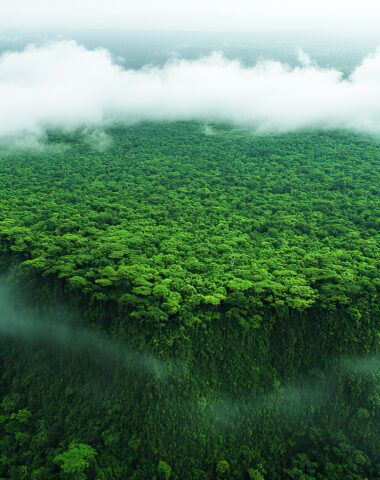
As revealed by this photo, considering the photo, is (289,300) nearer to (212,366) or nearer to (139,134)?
(212,366)

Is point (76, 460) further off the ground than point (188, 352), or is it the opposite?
point (188, 352)

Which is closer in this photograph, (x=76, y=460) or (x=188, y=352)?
(x=76, y=460)

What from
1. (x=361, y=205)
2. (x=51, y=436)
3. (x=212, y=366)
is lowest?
(x=51, y=436)

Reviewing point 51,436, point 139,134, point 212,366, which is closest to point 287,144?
point 139,134

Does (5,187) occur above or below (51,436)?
above

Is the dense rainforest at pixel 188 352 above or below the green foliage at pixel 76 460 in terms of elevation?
above

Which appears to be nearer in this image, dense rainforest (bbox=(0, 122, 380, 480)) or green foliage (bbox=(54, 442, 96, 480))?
green foliage (bbox=(54, 442, 96, 480))

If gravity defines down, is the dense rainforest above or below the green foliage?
above

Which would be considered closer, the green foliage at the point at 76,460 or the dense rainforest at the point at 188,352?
the green foliage at the point at 76,460
